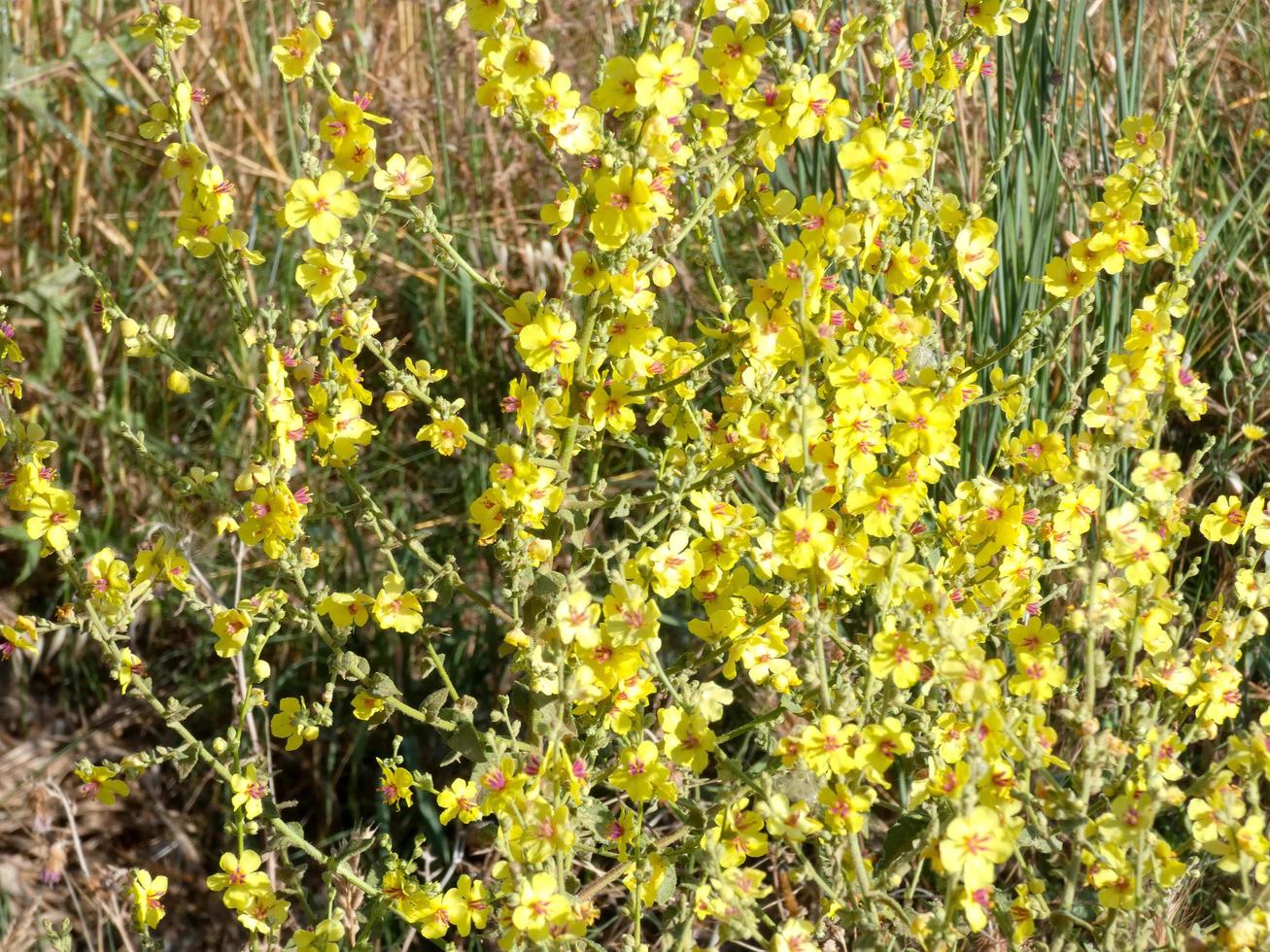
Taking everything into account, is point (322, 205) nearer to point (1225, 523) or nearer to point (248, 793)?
point (248, 793)

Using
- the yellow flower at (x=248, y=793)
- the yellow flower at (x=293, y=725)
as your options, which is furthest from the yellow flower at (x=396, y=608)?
the yellow flower at (x=248, y=793)

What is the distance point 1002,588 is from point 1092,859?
16.5 inches

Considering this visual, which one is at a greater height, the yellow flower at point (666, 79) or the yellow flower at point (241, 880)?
the yellow flower at point (666, 79)

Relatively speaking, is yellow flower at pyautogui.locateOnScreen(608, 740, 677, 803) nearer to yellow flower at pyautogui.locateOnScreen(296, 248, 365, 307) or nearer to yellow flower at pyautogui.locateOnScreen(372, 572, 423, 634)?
yellow flower at pyautogui.locateOnScreen(372, 572, 423, 634)

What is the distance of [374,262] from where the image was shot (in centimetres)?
368

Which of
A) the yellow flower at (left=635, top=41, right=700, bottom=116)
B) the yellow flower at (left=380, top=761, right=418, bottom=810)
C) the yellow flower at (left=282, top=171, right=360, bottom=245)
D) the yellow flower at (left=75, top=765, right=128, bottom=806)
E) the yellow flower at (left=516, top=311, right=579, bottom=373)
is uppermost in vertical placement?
the yellow flower at (left=635, top=41, right=700, bottom=116)

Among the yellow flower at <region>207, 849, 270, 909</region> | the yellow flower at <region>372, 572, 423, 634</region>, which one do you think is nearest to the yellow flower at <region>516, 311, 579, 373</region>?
the yellow flower at <region>372, 572, 423, 634</region>

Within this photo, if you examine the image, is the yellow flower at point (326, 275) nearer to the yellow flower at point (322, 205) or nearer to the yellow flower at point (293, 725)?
the yellow flower at point (322, 205)

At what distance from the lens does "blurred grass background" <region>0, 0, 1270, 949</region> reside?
281 cm

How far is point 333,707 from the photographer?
3186 millimetres

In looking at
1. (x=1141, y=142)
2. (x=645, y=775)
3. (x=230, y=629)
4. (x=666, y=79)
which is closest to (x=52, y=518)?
(x=230, y=629)

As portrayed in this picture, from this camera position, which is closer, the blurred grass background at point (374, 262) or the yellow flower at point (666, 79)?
the yellow flower at point (666, 79)

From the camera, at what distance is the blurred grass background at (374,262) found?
2.81 meters

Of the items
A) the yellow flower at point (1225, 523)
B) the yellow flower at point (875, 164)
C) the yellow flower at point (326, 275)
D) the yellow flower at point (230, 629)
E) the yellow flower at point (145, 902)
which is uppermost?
the yellow flower at point (875, 164)
